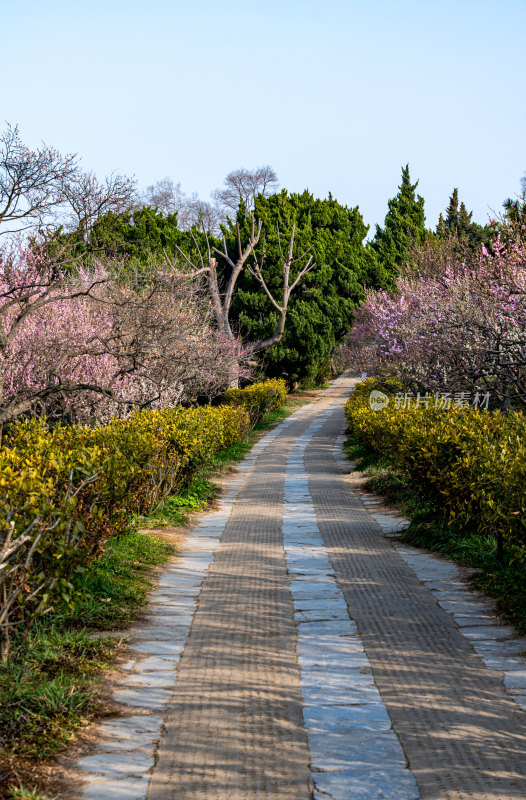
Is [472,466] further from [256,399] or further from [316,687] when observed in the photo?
[256,399]

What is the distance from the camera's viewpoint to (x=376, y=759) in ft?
11.1

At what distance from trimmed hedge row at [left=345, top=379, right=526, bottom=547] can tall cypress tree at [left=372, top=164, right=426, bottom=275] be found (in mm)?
33315

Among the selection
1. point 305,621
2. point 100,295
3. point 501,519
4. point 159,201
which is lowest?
point 305,621

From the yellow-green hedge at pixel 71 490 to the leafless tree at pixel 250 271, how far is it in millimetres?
18239

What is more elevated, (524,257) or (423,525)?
(524,257)

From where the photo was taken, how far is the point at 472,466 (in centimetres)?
718

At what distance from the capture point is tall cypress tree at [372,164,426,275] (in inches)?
1682

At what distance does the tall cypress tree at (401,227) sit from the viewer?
42.7 m

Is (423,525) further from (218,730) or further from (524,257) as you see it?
(524,257)

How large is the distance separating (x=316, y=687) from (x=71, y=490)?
254 cm

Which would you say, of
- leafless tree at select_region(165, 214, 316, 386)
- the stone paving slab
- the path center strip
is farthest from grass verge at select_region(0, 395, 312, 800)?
leafless tree at select_region(165, 214, 316, 386)

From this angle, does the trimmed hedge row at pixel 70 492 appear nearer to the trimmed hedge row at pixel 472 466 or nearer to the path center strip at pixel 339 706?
the path center strip at pixel 339 706

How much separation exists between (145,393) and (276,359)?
15510mm

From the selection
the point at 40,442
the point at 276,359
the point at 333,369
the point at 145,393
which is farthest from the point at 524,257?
the point at 333,369
